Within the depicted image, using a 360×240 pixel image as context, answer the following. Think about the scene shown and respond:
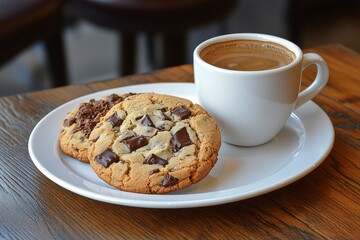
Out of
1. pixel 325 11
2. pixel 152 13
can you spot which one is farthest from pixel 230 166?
pixel 325 11

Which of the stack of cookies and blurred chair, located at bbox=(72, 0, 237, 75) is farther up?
the stack of cookies

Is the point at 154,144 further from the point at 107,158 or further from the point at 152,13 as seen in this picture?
the point at 152,13

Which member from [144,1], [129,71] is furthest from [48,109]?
[129,71]

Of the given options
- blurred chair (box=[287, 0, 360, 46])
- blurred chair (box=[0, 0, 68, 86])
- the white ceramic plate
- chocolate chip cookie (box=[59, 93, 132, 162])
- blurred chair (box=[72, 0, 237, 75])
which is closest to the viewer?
the white ceramic plate

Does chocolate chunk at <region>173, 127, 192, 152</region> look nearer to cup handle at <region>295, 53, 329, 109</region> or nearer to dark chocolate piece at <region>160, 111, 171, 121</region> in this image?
dark chocolate piece at <region>160, 111, 171, 121</region>

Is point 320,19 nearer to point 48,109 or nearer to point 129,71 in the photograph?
point 129,71

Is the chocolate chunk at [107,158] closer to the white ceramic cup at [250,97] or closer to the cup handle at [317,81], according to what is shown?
the white ceramic cup at [250,97]

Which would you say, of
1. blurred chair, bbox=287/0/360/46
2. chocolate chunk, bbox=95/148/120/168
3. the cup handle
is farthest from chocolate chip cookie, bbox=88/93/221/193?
blurred chair, bbox=287/0/360/46

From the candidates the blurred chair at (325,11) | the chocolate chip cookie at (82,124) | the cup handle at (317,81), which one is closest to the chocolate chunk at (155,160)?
the chocolate chip cookie at (82,124)
